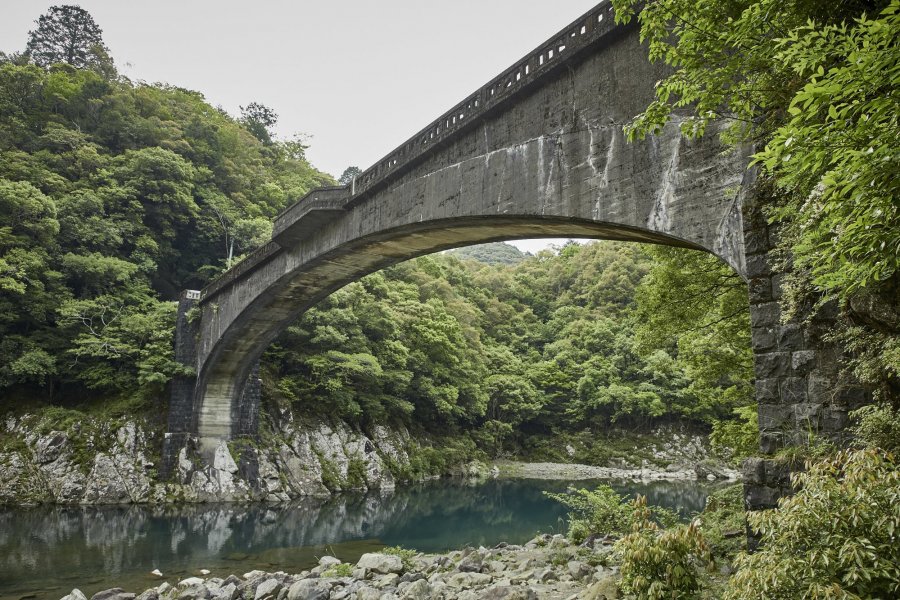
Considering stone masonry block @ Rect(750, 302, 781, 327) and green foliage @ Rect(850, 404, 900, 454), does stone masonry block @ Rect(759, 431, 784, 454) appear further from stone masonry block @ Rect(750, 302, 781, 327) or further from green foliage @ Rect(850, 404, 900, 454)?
stone masonry block @ Rect(750, 302, 781, 327)

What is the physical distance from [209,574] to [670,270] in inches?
349

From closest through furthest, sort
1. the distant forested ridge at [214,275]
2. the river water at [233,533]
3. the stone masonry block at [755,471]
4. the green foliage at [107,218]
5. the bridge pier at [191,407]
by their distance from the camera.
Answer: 1. the stone masonry block at [755,471]
2. the river water at [233,533]
3. the distant forested ridge at [214,275]
4. the green foliage at [107,218]
5. the bridge pier at [191,407]

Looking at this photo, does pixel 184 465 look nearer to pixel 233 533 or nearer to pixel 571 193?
pixel 233 533

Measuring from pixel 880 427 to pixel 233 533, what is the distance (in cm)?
1238

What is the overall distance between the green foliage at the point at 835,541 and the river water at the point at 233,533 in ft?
23.7

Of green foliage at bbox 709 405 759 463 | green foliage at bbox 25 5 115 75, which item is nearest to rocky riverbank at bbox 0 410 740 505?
green foliage at bbox 709 405 759 463

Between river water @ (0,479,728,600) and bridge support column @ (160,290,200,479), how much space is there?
206cm

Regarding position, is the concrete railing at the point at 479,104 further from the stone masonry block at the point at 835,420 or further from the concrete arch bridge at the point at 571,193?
the stone masonry block at the point at 835,420

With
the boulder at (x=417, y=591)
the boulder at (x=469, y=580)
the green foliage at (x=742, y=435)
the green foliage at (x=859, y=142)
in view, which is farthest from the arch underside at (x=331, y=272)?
the boulder at (x=417, y=591)

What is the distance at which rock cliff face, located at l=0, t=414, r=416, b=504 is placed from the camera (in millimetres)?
14102

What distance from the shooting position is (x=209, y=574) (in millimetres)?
8773

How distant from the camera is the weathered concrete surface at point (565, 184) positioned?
5458mm

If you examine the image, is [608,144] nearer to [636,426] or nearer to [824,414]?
[824,414]

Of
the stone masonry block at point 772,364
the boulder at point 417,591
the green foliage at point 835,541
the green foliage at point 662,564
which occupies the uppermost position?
the stone masonry block at point 772,364
